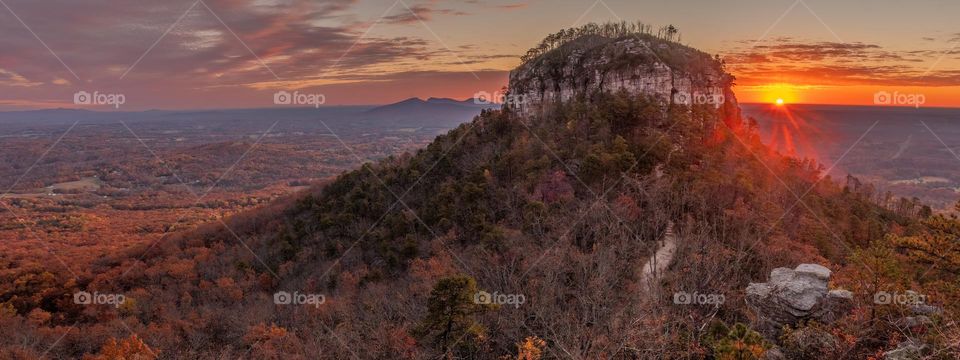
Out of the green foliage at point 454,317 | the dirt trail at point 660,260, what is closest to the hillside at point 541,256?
the green foliage at point 454,317

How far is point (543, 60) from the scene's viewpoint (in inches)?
2726

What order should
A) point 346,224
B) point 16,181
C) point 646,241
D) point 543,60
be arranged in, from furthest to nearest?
point 16,181
point 543,60
point 346,224
point 646,241

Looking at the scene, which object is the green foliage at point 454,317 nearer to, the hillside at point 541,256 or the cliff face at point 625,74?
the hillside at point 541,256

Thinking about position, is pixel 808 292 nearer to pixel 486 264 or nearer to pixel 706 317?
pixel 706 317

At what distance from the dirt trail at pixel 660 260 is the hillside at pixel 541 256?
0.63m

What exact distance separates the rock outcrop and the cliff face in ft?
125

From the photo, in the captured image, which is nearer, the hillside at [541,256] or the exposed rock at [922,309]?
the exposed rock at [922,309]

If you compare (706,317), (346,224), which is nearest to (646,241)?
(706,317)

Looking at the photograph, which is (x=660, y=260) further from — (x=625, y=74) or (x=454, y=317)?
(x=625, y=74)

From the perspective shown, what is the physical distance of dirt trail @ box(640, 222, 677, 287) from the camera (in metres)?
24.2

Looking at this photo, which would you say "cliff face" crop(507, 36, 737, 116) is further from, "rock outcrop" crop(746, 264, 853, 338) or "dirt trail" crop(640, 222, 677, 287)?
"rock outcrop" crop(746, 264, 853, 338)

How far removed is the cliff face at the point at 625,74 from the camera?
182 ft

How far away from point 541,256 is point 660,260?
703cm

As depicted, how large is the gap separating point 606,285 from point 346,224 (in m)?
37.3
